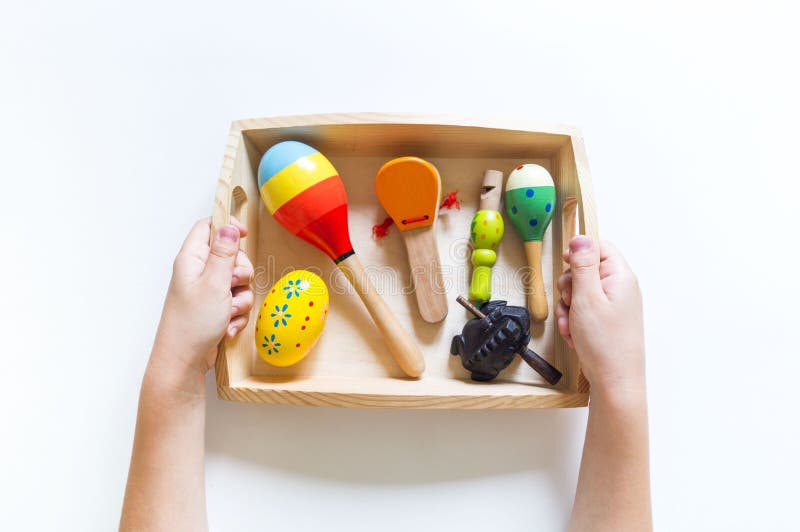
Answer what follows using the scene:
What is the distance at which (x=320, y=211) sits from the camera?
786 millimetres

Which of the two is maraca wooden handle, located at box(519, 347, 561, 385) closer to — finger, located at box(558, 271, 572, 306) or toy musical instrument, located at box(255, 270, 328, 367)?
finger, located at box(558, 271, 572, 306)

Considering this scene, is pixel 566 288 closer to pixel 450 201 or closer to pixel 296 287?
pixel 450 201

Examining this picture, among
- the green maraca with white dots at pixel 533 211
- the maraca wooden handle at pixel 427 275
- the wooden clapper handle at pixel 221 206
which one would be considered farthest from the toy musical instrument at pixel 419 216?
the wooden clapper handle at pixel 221 206

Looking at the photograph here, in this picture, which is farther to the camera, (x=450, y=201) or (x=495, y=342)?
(x=450, y=201)

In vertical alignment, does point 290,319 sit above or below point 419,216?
below

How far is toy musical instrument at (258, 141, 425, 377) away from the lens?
779 millimetres

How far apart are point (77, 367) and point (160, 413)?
251 mm

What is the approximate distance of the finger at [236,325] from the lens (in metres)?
0.76

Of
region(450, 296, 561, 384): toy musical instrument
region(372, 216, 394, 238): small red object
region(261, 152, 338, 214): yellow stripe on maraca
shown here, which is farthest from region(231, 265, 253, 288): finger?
region(450, 296, 561, 384): toy musical instrument

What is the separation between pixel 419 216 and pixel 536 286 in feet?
0.74

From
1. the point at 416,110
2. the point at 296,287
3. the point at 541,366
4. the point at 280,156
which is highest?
the point at 416,110

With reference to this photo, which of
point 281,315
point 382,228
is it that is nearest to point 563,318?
point 382,228

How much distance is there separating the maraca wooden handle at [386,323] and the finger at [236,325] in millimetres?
174

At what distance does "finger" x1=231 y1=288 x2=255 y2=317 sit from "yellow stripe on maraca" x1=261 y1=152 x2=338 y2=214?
0.48 feet
